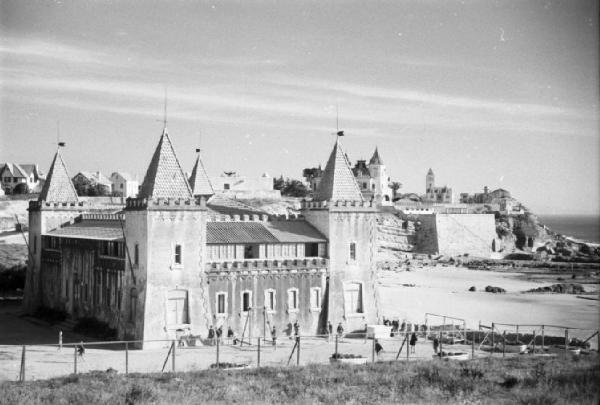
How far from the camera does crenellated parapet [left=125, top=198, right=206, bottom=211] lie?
4250 cm

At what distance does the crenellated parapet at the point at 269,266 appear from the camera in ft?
146

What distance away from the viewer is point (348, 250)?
49.0 metres

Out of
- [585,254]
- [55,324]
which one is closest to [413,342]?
[55,324]

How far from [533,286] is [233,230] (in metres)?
49.7

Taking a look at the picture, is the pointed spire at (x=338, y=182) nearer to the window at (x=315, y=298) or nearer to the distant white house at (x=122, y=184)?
the window at (x=315, y=298)

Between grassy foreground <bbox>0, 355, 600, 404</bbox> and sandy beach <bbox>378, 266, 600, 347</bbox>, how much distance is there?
2254 cm

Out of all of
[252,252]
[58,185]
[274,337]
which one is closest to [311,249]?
[252,252]

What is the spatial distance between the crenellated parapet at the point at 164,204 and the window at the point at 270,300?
21.5 feet

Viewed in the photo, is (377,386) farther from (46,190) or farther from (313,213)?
(46,190)

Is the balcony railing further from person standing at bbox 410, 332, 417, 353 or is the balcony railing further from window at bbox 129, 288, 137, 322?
person standing at bbox 410, 332, 417, 353

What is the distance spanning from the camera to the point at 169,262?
42.7 meters

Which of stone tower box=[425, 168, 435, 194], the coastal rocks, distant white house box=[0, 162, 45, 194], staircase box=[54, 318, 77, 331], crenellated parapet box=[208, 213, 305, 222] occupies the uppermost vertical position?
stone tower box=[425, 168, 435, 194]

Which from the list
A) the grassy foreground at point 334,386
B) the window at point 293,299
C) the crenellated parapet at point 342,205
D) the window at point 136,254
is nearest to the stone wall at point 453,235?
the crenellated parapet at point 342,205

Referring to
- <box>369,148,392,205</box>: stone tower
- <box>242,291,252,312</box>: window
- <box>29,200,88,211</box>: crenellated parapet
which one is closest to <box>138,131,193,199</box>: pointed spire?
<box>242,291,252,312</box>: window
